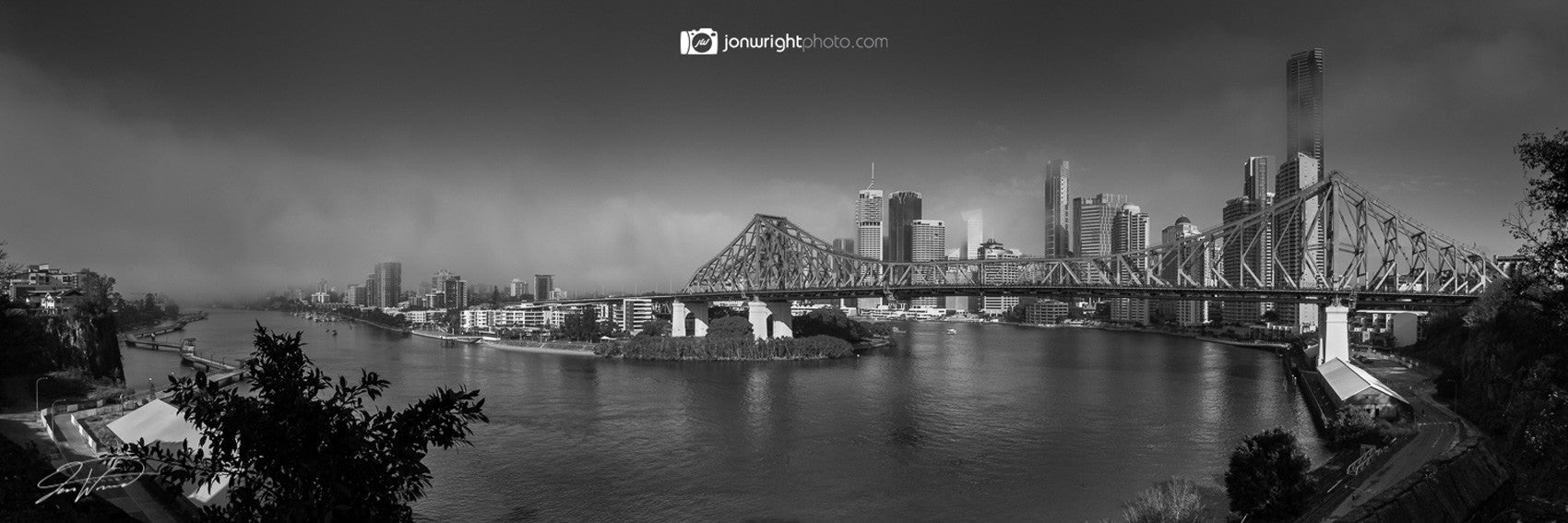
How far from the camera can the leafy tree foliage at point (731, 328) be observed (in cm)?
2693

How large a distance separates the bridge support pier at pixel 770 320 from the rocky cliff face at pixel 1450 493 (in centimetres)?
2601

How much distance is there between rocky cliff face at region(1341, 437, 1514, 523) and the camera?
1.92 m

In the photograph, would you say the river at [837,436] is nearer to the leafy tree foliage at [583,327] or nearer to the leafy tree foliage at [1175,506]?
the leafy tree foliage at [1175,506]

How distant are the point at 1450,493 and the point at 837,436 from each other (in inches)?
408

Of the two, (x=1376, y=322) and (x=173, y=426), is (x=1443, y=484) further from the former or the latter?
(x=1376, y=322)

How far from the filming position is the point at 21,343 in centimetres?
1481

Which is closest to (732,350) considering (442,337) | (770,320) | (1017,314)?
(770,320)

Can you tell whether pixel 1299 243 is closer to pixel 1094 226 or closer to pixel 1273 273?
pixel 1273 273

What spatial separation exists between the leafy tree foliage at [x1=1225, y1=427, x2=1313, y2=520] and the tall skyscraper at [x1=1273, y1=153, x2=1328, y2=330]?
14.4m

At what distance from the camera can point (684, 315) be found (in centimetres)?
3158

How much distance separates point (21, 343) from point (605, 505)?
1404 centimetres

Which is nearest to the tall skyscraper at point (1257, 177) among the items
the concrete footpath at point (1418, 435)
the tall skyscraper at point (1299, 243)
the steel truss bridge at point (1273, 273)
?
the tall skyscraper at point (1299, 243)

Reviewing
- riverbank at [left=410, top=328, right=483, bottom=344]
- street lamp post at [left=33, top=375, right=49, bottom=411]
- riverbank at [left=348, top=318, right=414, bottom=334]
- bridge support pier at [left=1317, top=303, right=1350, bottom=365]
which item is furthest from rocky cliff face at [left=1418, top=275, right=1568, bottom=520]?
riverbank at [left=348, top=318, right=414, bottom=334]

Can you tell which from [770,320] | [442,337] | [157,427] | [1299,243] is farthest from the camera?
[442,337]
